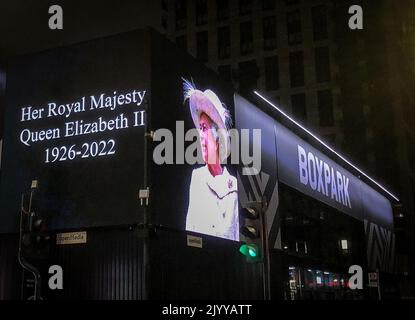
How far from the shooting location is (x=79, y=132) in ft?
41.8

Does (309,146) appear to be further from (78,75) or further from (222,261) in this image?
(78,75)

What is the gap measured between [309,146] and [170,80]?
Answer: 9757mm

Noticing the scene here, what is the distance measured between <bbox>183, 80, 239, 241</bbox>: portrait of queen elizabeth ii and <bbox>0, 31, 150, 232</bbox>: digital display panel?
168 centimetres

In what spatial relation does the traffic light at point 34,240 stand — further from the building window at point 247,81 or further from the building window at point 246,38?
the building window at point 246,38

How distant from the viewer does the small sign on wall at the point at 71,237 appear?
12.1 meters

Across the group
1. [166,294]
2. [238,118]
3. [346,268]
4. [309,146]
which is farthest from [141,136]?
[346,268]

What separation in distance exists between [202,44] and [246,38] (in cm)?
512

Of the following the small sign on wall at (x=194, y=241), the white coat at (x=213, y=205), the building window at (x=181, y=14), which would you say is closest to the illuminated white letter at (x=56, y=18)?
the white coat at (x=213, y=205)

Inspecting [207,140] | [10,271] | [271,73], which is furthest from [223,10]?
[10,271]

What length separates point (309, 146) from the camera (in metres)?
21.4

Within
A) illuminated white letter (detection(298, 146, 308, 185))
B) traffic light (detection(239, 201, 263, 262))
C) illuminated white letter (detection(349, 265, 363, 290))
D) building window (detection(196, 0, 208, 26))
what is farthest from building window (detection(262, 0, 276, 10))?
traffic light (detection(239, 201, 263, 262))

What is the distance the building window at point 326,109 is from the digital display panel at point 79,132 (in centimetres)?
4491
